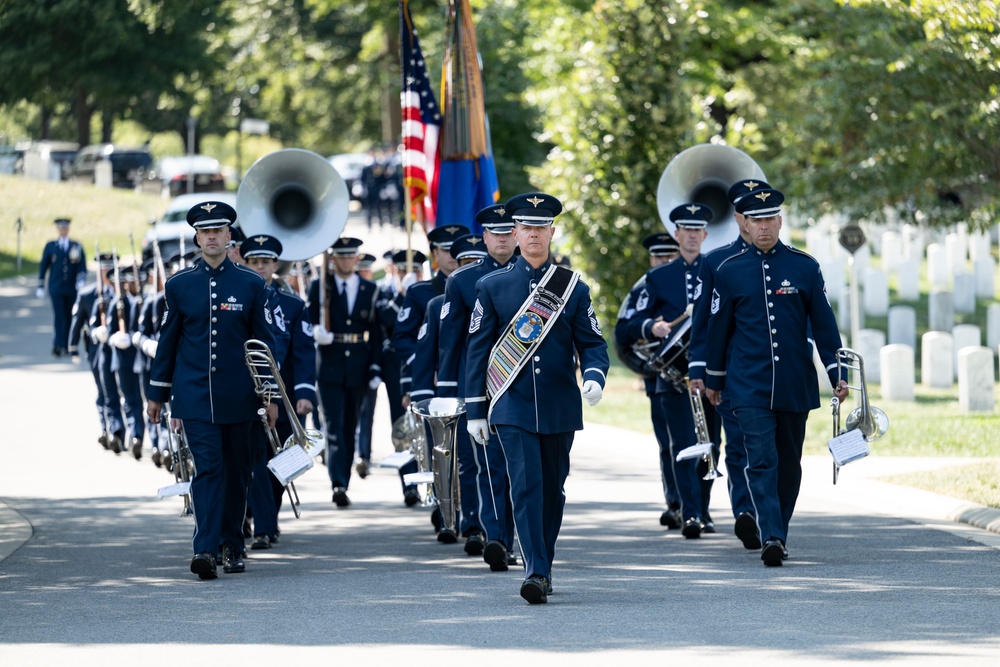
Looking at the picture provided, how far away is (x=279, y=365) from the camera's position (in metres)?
11.6

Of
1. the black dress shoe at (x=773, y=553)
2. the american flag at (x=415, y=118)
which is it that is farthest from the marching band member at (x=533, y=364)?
the american flag at (x=415, y=118)

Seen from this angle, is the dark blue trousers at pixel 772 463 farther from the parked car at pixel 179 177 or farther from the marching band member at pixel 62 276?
the parked car at pixel 179 177

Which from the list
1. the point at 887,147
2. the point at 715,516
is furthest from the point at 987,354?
the point at 715,516

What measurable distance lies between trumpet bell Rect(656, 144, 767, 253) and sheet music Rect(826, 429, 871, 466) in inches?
167

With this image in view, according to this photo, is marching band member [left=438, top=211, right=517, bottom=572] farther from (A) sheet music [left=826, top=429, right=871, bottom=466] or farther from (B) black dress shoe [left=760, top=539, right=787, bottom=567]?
(A) sheet music [left=826, top=429, right=871, bottom=466]

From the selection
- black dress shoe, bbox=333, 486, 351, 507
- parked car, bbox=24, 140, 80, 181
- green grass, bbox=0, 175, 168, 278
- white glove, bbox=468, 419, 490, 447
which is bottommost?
black dress shoe, bbox=333, 486, 351, 507

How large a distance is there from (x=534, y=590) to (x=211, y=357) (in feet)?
8.96

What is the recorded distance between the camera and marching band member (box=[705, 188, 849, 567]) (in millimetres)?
10242

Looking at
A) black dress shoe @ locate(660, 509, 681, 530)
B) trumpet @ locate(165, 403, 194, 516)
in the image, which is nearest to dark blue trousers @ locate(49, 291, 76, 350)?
trumpet @ locate(165, 403, 194, 516)

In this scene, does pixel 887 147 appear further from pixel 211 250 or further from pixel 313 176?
pixel 211 250

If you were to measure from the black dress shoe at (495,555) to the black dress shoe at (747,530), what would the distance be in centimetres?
150

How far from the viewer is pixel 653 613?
8.41 m

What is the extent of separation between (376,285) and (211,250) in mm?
3845

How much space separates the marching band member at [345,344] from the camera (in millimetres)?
13859
